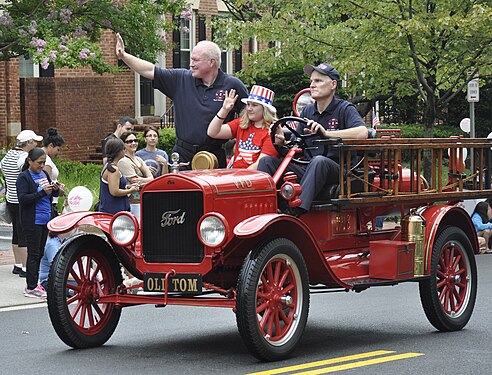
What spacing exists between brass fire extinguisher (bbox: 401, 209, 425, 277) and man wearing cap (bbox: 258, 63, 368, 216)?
0.87 m

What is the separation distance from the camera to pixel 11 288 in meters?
13.6

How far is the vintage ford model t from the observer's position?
8453mm

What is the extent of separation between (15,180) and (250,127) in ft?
18.2

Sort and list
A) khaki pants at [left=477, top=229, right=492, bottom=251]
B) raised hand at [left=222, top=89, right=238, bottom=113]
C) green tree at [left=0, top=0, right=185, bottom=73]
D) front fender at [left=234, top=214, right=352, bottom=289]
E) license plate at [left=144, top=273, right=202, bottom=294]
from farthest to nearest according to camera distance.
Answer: khaki pants at [left=477, top=229, right=492, bottom=251] → green tree at [left=0, top=0, right=185, bottom=73] → raised hand at [left=222, top=89, right=238, bottom=113] → license plate at [left=144, top=273, right=202, bottom=294] → front fender at [left=234, top=214, right=352, bottom=289]

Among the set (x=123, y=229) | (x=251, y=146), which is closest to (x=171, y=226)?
(x=123, y=229)

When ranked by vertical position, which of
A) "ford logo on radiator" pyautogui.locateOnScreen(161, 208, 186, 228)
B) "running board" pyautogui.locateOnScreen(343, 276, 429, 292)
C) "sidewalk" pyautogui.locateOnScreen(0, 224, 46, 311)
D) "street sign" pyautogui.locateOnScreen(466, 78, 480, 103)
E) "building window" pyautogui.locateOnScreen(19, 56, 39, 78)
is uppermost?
"building window" pyautogui.locateOnScreen(19, 56, 39, 78)

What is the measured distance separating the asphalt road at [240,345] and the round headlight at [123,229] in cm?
89

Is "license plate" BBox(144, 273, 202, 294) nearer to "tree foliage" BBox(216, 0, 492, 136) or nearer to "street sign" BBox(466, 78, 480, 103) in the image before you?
"tree foliage" BBox(216, 0, 492, 136)

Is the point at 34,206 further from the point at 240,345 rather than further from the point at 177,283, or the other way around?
the point at 177,283

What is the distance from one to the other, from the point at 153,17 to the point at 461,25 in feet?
18.1

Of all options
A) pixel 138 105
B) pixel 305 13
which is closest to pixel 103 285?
pixel 305 13

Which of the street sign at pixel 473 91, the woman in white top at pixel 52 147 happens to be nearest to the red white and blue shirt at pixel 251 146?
the woman in white top at pixel 52 147

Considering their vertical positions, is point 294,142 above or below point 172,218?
above

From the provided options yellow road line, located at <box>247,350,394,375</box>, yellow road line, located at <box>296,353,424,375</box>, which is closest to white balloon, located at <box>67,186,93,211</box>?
yellow road line, located at <box>247,350,394,375</box>
